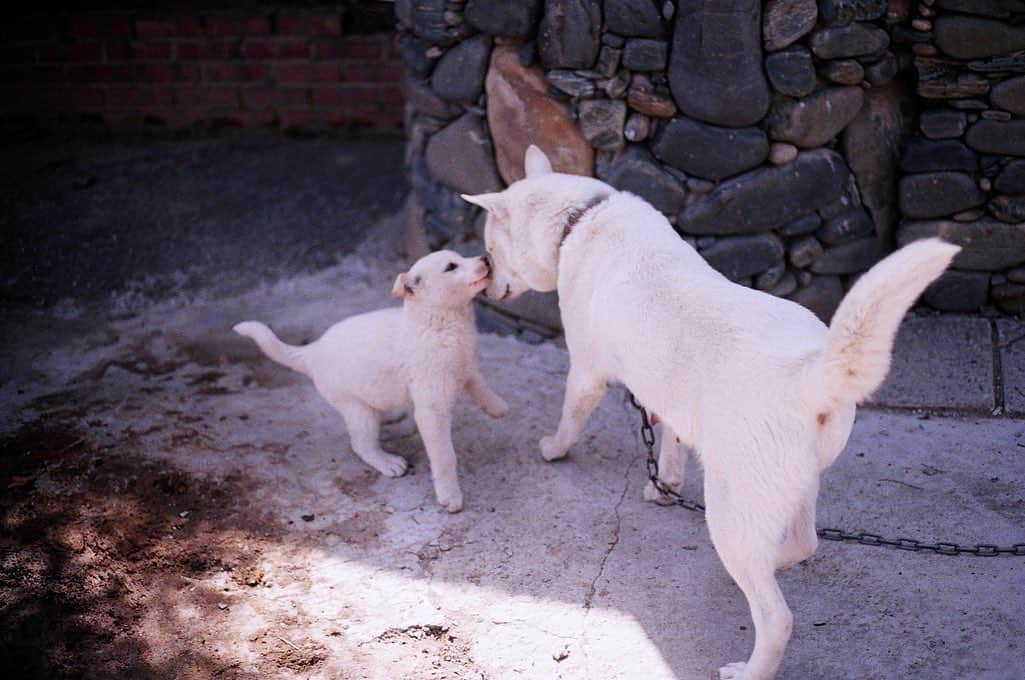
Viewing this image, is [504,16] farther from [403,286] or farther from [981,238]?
[981,238]

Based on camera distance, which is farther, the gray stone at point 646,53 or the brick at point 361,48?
the brick at point 361,48

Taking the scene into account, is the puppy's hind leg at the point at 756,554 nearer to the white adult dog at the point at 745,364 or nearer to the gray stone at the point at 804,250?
the white adult dog at the point at 745,364

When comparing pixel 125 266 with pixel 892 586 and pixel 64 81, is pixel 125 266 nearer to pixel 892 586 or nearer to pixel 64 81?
pixel 64 81

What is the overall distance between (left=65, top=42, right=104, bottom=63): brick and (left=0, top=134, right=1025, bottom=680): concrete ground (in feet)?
7.40

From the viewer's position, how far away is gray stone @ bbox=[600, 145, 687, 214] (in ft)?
15.6

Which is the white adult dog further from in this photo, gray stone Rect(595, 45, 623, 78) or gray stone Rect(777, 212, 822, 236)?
gray stone Rect(777, 212, 822, 236)

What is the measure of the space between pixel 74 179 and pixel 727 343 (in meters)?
5.63

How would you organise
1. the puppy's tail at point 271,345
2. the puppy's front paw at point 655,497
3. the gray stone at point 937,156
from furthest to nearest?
1. the gray stone at point 937,156
2. the puppy's tail at point 271,345
3. the puppy's front paw at point 655,497

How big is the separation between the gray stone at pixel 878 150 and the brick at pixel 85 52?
212 inches

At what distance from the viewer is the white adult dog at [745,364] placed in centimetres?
249

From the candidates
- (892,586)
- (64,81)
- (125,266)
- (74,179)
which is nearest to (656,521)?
(892,586)

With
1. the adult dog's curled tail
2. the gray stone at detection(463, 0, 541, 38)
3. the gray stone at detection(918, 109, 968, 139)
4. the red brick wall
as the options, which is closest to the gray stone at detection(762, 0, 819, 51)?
the gray stone at detection(918, 109, 968, 139)

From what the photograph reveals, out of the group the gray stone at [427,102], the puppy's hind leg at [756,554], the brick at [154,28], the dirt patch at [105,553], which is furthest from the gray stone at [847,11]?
the brick at [154,28]

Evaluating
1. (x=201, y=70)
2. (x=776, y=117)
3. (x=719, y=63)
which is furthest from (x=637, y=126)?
(x=201, y=70)
